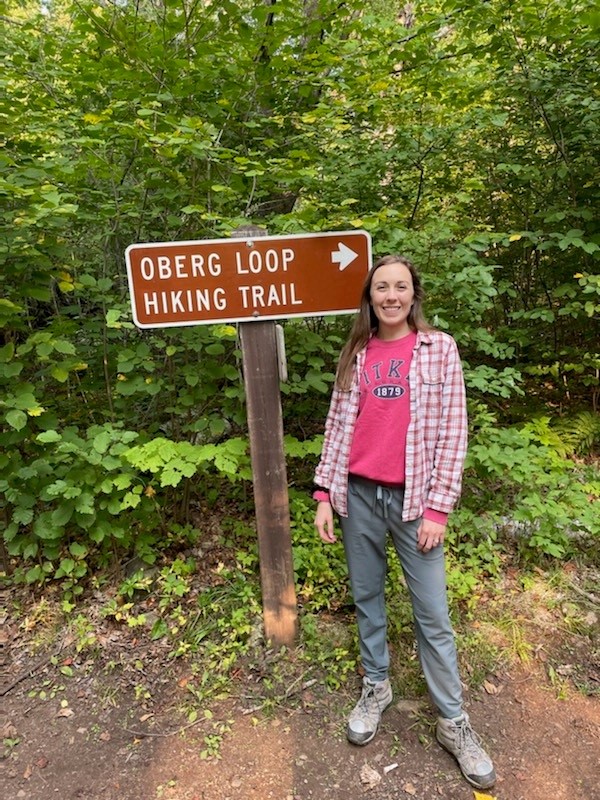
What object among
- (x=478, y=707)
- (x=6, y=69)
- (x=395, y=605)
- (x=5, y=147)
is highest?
(x=6, y=69)

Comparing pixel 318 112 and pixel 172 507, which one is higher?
pixel 318 112

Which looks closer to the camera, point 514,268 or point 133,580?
point 133,580

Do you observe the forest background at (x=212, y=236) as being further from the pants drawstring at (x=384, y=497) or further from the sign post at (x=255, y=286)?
the pants drawstring at (x=384, y=497)

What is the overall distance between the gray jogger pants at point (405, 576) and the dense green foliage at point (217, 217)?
71cm

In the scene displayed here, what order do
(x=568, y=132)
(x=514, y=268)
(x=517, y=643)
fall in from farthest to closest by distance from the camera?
(x=514, y=268) < (x=568, y=132) < (x=517, y=643)

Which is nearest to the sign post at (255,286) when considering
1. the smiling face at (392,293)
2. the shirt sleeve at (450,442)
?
the smiling face at (392,293)

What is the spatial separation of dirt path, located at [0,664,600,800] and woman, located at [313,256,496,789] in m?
0.14

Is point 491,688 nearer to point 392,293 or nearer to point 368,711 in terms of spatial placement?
point 368,711

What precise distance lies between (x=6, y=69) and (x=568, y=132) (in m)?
3.99

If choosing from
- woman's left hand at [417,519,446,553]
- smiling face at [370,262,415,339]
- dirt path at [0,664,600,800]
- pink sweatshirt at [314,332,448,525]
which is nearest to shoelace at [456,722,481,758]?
dirt path at [0,664,600,800]

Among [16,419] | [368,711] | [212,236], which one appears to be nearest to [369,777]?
[368,711]

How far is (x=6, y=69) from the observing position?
321 centimetres

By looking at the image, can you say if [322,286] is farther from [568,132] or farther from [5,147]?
[568,132]

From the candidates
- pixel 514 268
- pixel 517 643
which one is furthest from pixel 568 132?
pixel 517 643
